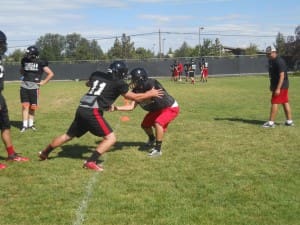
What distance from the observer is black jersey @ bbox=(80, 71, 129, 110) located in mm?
7207

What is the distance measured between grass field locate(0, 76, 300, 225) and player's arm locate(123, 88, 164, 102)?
1.02 m

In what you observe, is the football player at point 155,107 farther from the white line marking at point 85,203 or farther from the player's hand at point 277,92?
the player's hand at point 277,92

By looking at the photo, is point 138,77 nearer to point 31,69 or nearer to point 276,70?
point 31,69

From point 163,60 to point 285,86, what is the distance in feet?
130

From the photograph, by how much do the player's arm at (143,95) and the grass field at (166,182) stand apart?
1.02 meters

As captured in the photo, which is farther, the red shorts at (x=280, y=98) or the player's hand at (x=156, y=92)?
the red shorts at (x=280, y=98)

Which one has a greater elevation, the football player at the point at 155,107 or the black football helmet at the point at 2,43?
the black football helmet at the point at 2,43

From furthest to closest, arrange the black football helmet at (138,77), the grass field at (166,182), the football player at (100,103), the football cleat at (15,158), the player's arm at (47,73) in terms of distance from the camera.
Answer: the player's arm at (47,73) < the black football helmet at (138,77) < the football cleat at (15,158) < the football player at (100,103) < the grass field at (166,182)

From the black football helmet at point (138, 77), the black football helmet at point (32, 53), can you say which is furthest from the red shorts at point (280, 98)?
the black football helmet at point (32, 53)

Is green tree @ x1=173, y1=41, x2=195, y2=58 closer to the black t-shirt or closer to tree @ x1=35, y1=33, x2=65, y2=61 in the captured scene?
tree @ x1=35, y1=33, x2=65, y2=61

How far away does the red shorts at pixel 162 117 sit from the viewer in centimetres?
836

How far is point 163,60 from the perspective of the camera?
5066 cm

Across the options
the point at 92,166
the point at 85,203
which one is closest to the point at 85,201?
the point at 85,203

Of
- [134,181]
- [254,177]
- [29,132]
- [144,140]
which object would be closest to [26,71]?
[29,132]
